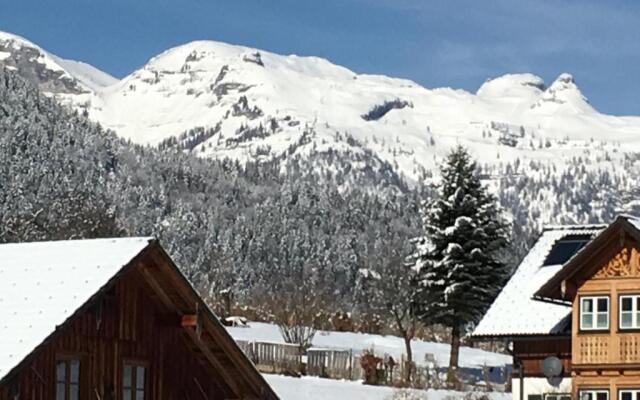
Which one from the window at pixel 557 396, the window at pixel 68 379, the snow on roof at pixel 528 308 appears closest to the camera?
the window at pixel 68 379

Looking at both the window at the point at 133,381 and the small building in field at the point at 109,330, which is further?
the window at the point at 133,381

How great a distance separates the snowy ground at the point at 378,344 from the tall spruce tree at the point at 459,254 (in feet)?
6.09

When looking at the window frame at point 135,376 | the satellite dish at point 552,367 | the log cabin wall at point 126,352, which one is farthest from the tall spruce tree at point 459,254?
the window frame at point 135,376

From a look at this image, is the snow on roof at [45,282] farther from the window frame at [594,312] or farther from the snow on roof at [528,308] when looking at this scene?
the snow on roof at [528,308]

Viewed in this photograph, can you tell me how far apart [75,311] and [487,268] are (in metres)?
53.3

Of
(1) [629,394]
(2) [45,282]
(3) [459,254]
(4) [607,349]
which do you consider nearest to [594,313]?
(4) [607,349]

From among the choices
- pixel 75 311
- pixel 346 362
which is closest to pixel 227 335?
pixel 75 311

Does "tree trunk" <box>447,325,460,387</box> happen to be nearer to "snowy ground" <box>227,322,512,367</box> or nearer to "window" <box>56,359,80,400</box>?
"snowy ground" <box>227,322,512,367</box>

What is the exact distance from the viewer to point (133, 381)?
26000 mm

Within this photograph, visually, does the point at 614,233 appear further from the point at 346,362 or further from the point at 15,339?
the point at 15,339

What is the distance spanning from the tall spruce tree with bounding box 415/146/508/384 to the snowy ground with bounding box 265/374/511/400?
12.7m

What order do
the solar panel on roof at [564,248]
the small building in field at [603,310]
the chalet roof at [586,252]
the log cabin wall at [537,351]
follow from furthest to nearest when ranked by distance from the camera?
the solar panel on roof at [564,248] < the log cabin wall at [537,351] < the small building in field at [603,310] < the chalet roof at [586,252]

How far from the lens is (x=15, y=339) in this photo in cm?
2130

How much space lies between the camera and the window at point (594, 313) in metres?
48.5
